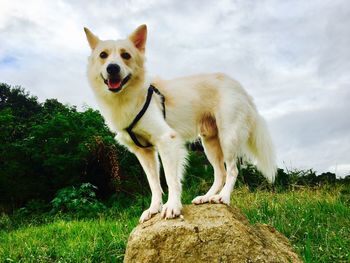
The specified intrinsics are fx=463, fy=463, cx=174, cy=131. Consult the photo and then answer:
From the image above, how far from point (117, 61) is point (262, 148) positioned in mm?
2178

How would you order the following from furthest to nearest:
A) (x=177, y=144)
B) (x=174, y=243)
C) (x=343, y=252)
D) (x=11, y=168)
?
1. (x=11, y=168)
2. (x=343, y=252)
3. (x=177, y=144)
4. (x=174, y=243)

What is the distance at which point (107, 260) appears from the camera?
5.45 meters

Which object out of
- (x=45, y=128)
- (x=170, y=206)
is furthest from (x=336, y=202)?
(x=45, y=128)

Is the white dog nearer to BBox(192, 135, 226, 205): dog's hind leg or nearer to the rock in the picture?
BBox(192, 135, 226, 205): dog's hind leg

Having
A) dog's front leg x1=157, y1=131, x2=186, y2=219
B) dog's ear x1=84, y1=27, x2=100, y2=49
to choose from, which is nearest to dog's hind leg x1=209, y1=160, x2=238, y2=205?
dog's front leg x1=157, y1=131, x2=186, y2=219

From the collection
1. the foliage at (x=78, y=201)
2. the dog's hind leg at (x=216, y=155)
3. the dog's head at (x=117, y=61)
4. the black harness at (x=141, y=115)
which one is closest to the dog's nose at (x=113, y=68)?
the dog's head at (x=117, y=61)

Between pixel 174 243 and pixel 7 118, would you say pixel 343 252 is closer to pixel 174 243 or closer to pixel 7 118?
pixel 174 243

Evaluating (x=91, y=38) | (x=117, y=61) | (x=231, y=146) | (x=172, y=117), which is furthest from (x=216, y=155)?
(x=91, y=38)

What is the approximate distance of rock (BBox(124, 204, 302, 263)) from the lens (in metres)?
3.94

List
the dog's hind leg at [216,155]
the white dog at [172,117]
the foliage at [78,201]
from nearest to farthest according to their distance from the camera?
the white dog at [172,117], the dog's hind leg at [216,155], the foliage at [78,201]

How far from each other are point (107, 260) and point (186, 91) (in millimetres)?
2192

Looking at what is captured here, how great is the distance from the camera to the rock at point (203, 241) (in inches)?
155

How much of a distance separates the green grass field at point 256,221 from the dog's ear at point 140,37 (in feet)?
7.99

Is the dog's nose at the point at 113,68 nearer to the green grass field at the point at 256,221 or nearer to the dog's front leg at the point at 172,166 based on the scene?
the dog's front leg at the point at 172,166
